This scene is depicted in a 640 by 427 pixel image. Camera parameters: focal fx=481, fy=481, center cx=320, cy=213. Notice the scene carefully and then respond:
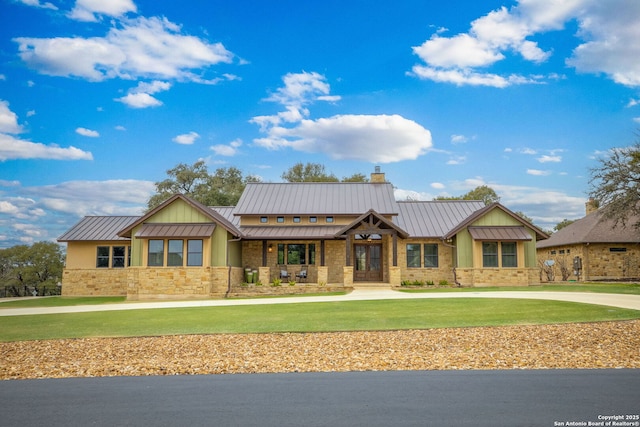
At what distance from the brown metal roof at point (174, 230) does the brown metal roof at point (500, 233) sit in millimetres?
14376

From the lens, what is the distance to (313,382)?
24.7 feet

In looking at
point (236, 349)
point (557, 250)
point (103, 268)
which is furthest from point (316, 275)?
point (557, 250)

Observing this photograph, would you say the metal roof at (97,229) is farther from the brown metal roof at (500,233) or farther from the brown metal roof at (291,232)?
the brown metal roof at (500,233)

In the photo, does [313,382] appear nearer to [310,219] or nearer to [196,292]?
[196,292]

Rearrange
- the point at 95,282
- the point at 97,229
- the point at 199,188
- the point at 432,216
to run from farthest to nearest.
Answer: the point at 199,188
the point at 432,216
the point at 97,229
the point at 95,282

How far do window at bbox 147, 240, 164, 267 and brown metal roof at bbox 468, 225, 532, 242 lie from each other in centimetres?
1679

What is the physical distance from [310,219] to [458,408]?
24.3m

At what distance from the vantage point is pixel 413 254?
94.6 ft

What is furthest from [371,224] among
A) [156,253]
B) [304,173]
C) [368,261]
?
[304,173]

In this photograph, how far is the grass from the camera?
12.6m

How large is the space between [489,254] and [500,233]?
4.39 ft

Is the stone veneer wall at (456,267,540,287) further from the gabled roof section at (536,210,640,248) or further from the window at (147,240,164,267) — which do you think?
the window at (147,240,164,267)

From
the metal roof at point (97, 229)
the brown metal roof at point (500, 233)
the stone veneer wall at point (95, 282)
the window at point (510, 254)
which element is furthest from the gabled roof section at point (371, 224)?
the stone veneer wall at point (95, 282)

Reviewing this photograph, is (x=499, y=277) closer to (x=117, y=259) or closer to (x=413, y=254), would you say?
(x=413, y=254)
